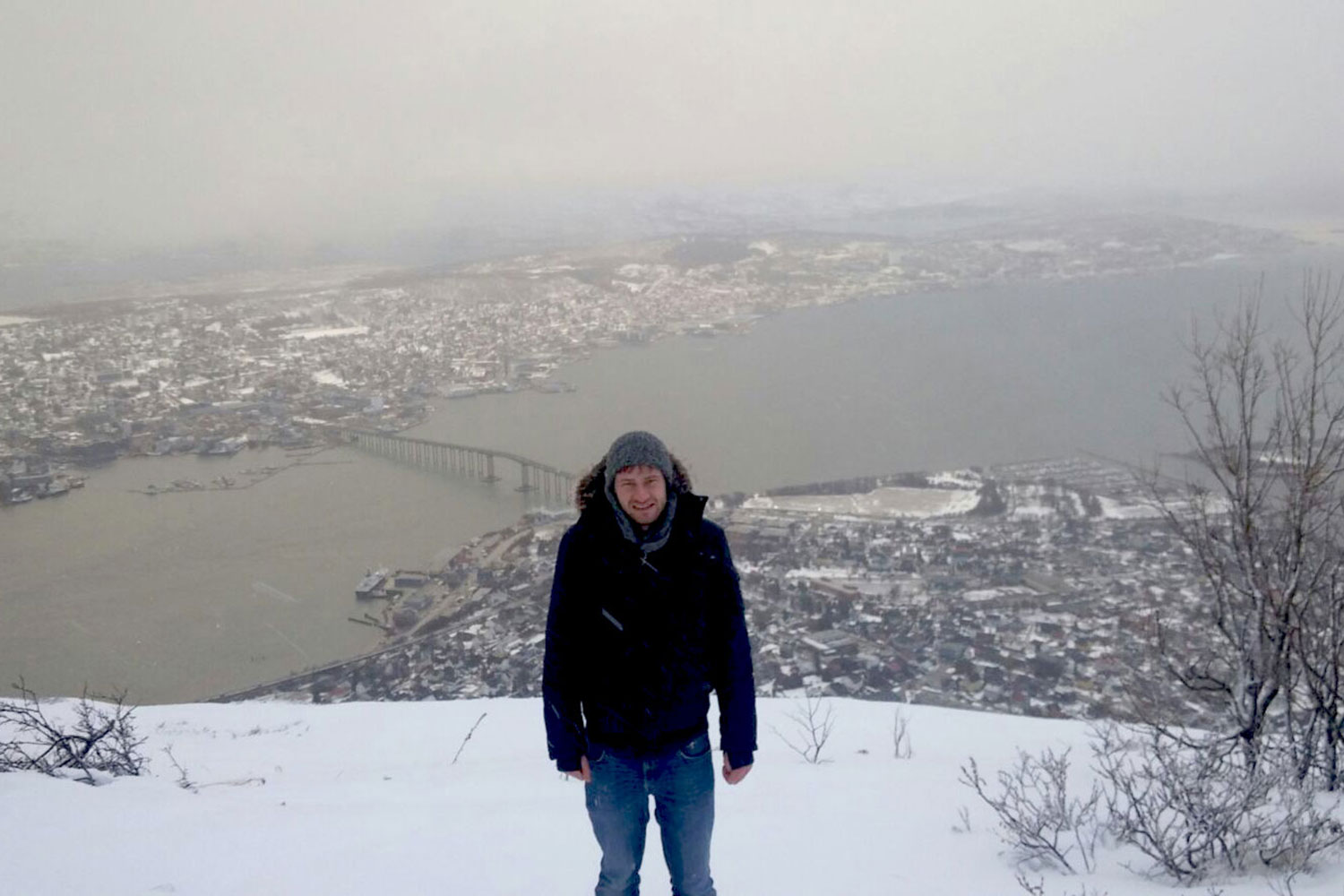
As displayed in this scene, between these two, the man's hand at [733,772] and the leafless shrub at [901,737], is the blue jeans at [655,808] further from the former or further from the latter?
the leafless shrub at [901,737]

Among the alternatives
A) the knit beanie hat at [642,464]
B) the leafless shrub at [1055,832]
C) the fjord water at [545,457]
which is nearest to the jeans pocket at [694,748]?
the knit beanie hat at [642,464]

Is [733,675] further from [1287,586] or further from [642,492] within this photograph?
[1287,586]

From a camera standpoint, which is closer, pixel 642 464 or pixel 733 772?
pixel 642 464

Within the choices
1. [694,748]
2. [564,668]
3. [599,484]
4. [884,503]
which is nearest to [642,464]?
[599,484]

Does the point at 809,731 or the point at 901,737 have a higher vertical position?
the point at 901,737

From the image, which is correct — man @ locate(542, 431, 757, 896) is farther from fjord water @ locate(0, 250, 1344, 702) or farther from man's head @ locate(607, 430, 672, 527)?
fjord water @ locate(0, 250, 1344, 702)

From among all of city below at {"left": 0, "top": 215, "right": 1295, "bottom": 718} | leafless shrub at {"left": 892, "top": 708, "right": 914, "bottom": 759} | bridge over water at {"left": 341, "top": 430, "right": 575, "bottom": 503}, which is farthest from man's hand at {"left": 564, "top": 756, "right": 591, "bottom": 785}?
bridge over water at {"left": 341, "top": 430, "right": 575, "bottom": 503}

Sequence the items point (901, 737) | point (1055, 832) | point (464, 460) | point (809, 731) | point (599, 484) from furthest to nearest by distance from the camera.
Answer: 1. point (464, 460)
2. point (809, 731)
3. point (901, 737)
4. point (1055, 832)
5. point (599, 484)
